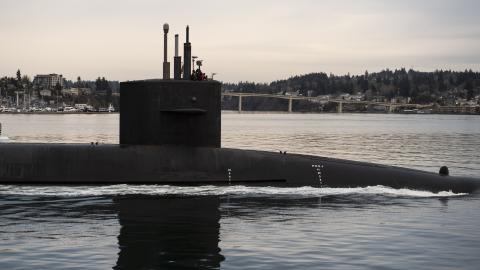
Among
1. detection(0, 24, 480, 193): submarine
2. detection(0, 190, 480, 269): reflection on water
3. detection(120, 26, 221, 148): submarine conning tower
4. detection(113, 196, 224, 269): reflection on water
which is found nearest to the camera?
detection(113, 196, 224, 269): reflection on water

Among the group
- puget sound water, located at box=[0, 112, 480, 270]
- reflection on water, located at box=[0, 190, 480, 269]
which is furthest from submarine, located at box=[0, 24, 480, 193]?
reflection on water, located at box=[0, 190, 480, 269]

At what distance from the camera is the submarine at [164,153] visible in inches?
918

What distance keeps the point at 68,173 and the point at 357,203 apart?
32.0ft

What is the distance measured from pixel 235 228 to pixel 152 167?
19.1 ft

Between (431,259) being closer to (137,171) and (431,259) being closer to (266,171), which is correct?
(266,171)

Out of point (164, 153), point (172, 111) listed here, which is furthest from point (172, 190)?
point (172, 111)

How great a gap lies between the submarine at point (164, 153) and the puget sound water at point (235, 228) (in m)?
0.46

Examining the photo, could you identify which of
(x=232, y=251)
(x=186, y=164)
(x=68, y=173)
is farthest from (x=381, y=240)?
(x=68, y=173)

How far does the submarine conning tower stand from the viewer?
23.2 meters

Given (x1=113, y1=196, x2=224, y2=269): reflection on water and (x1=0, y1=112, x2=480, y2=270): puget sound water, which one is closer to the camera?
(x1=113, y1=196, x2=224, y2=269): reflection on water

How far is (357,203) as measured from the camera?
73.8 ft

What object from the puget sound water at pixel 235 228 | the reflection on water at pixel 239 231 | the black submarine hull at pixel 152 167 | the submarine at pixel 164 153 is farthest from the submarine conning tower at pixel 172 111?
the reflection on water at pixel 239 231

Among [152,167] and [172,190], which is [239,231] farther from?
[152,167]

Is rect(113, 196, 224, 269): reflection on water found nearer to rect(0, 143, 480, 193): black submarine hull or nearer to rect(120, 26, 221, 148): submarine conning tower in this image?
rect(0, 143, 480, 193): black submarine hull
